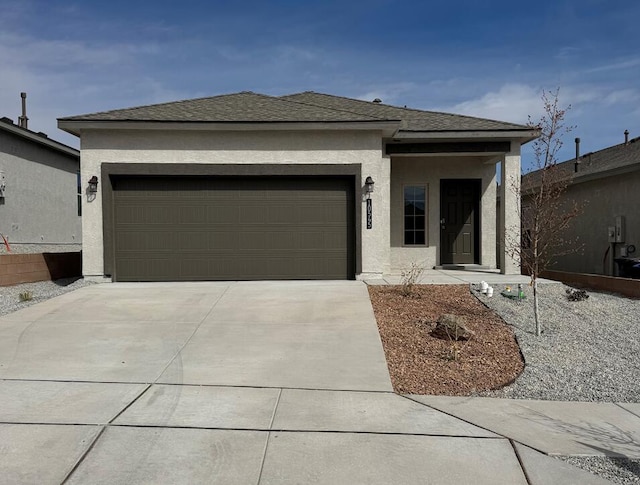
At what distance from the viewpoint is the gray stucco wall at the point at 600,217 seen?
14477 mm

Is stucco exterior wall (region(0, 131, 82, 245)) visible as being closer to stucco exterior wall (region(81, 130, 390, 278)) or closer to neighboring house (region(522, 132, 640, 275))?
stucco exterior wall (region(81, 130, 390, 278))

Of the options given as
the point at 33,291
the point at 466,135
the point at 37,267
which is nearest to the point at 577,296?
the point at 466,135

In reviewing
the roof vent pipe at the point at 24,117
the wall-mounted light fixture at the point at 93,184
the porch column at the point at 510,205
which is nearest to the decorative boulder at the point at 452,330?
the porch column at the point at 510,205

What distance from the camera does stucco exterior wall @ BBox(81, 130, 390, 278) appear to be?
11531mm

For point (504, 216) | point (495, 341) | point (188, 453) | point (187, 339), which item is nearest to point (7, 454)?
point (188, 453)

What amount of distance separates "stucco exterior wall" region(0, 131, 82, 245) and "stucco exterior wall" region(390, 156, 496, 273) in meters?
12.7

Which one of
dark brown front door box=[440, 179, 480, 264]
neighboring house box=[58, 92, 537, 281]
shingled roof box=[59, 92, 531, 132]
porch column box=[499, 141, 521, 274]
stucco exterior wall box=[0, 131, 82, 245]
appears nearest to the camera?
shingled roof box=[59, 92, 531, 132]

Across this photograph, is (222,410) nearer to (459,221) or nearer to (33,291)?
(33,291)

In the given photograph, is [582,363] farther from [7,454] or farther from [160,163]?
[160,163]

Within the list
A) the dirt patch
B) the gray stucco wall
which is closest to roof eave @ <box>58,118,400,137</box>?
the dirt patch

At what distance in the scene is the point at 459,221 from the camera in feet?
46.9

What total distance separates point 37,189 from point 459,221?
15025 millimetres

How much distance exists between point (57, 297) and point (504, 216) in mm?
10394

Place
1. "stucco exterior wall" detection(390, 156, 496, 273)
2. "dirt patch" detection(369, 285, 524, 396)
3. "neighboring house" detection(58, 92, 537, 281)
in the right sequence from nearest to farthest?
"dirt patch" detection(369, 285, 524, 396), "neighboring house" detection(58, 92, 537, 281), "stucco exterior wall" detection(390, 156, 496, 273)
